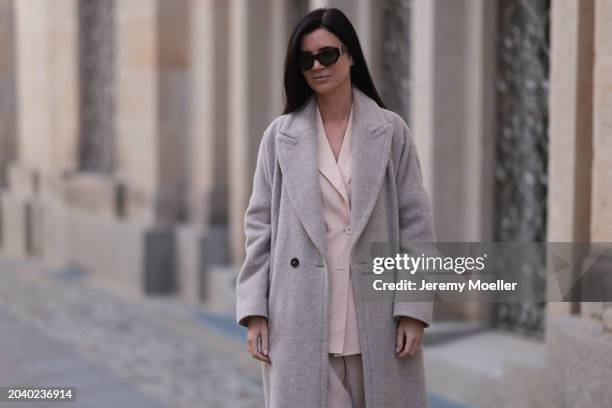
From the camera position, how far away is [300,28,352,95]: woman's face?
3.05 m

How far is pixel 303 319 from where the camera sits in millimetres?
2996

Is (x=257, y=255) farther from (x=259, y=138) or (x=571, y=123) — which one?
(x=259, y=138)

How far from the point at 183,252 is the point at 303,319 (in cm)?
685

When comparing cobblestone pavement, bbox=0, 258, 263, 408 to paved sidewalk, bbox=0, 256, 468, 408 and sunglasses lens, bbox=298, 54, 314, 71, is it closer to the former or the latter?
paved sidewalk, bbox=0, 256, 468, 408

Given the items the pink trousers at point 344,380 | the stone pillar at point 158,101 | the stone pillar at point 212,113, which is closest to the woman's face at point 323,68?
the pink trousers at point 344,380

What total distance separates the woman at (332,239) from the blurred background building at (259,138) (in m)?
1.55

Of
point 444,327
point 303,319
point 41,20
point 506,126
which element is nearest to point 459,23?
point 506,126

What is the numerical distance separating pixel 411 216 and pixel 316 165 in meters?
0.34

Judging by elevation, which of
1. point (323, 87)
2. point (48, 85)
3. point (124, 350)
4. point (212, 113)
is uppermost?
point (48, 85)

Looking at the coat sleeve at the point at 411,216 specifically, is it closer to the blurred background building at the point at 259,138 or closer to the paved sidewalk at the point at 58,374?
the blurred background building at the point at 259,138

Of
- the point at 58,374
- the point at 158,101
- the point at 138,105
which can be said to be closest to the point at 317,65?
the point at 58,374

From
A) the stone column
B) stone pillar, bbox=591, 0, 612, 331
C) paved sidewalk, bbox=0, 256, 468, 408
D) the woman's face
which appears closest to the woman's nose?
the woman's face

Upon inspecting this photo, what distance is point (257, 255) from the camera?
10.2ft

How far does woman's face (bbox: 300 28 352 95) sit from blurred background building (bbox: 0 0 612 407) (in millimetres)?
1664
